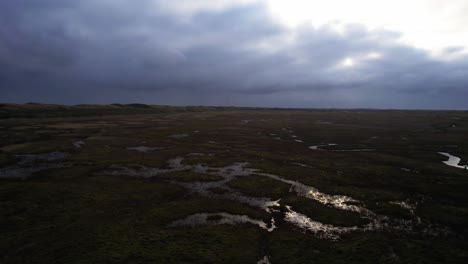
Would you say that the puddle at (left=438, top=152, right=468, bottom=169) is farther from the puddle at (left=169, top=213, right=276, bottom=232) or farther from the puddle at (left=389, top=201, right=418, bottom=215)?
the puddle at (left=169, top=213, right=276, bottom=232)

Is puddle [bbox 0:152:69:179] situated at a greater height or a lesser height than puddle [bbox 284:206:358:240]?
greater

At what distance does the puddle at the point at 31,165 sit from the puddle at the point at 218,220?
25.8 metres

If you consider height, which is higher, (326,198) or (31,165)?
(31,165)

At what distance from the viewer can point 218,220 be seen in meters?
23.0

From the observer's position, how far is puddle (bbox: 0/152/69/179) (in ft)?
117

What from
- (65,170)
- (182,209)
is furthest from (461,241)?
(65,170)

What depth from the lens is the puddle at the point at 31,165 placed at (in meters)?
35.6

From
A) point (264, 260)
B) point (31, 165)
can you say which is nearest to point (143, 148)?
point (31, 165)

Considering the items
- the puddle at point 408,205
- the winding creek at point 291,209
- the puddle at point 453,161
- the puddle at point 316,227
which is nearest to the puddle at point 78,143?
the winding creek at point 291,209

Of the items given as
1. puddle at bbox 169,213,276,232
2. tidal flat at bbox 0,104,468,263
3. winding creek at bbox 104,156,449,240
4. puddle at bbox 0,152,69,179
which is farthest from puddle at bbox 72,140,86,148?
puddle at bbox 169,213,276,232

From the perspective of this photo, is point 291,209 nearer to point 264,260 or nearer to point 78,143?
point 264,260

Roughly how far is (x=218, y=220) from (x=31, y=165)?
35.0 metres

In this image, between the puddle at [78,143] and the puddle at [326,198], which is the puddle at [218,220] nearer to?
the puddle at [326,198]

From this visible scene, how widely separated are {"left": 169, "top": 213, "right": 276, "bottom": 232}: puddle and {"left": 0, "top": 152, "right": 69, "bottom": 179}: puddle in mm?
25753
